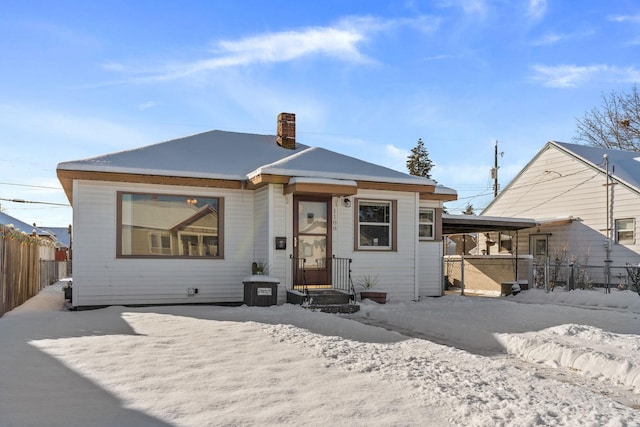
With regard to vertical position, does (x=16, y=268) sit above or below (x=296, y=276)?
above

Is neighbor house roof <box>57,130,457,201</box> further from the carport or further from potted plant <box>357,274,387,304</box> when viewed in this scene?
potted plant <box>357,274,387,304</box>

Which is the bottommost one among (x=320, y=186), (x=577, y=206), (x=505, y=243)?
(x=505, y=243)

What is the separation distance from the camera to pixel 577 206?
19594 millimetres

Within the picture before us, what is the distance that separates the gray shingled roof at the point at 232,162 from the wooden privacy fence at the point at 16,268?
78.3 inches

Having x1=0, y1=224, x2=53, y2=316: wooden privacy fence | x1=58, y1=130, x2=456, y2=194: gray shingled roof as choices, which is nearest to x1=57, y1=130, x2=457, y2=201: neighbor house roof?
x1=58, y1=130, x2=456, y2=194: gray shingled roof

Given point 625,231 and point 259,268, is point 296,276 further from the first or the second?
point 625,231

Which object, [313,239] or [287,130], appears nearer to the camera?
[313,239]

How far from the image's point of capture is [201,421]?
392 cm

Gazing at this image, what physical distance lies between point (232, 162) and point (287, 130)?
8.06 feet

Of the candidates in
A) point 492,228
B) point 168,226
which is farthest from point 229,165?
point 492,228

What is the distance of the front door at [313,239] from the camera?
40.3 feet

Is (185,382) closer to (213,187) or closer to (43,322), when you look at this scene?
(43,322)

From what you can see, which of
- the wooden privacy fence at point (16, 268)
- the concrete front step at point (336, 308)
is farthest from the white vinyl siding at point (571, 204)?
the wooden privacy fence at point (16, 268)

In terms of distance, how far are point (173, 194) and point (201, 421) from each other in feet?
28.6
